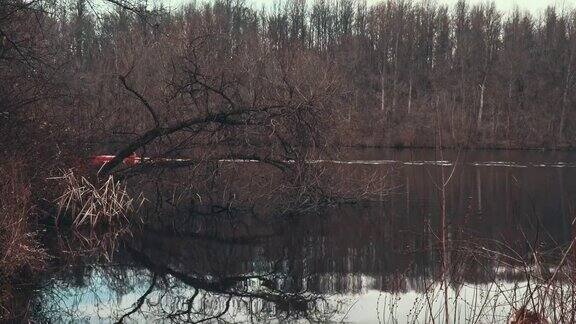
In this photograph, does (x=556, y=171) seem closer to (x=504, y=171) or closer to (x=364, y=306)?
(x=504, y=171)

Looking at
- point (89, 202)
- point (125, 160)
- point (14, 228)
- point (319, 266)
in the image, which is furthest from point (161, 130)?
point (14, 228)

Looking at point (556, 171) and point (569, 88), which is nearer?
point (556, 171)

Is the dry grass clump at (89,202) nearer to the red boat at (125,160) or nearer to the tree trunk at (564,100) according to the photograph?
the red boat at (125,160)

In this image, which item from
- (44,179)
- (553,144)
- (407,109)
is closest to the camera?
(44,179)

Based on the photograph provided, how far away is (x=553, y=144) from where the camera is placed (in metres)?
45.3

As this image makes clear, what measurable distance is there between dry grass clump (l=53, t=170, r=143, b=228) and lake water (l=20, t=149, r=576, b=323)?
594mm

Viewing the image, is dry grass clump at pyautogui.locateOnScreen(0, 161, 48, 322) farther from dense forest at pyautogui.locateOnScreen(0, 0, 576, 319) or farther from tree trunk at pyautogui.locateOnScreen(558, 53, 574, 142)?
tree trunk at pyautogui.locateOnScreen(558, 53, 574, 142)

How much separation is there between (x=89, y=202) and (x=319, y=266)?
208 inches

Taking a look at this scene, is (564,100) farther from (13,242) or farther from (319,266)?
(13,242)

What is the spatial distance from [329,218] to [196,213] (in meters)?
3.43

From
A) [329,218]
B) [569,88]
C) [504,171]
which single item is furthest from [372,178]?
[569,88]

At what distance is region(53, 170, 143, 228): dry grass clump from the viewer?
1373 cm

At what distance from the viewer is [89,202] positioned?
1416 centimetres

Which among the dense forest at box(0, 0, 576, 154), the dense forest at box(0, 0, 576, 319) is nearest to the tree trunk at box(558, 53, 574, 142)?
the dense forest at box(0, 0, 576, 154)
